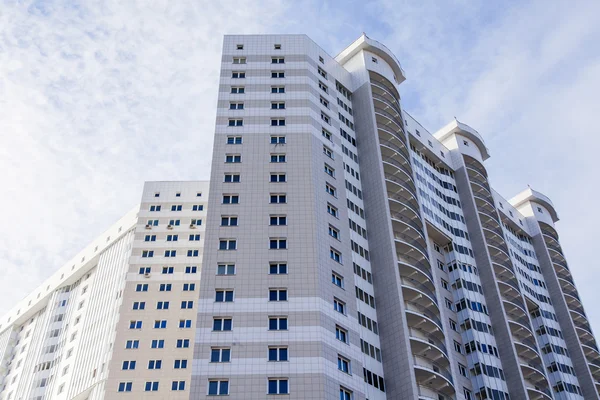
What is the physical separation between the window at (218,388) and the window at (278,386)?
122 inches

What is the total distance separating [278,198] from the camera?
59.8 meters

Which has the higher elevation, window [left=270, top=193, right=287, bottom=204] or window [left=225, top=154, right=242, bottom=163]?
window [left=225, top=154, right=242, bottom=163]

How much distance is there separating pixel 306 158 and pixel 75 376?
41.6 metres

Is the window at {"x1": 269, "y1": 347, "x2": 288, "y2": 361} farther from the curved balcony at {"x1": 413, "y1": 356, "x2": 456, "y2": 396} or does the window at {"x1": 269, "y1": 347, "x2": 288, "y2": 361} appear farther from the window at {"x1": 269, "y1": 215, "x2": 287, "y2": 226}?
the curved balcony at {"x1": 413, "y1": 356, "x2": 456, "y2": 396}

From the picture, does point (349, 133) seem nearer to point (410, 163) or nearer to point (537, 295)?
point (410, 163)

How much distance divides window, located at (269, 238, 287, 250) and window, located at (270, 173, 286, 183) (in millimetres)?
6770

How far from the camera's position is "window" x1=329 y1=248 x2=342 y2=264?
57469mm

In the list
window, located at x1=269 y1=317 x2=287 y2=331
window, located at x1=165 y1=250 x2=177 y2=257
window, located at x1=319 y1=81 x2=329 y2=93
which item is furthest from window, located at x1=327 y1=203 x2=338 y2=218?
window, located at x1=165 y1=250 x2=177 y2=257

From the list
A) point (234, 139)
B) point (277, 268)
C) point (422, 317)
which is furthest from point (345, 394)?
point (234, 139)

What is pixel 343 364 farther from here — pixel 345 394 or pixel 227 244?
pixel 227 244

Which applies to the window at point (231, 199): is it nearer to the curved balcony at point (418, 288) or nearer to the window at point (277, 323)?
the window at point (277, 323)

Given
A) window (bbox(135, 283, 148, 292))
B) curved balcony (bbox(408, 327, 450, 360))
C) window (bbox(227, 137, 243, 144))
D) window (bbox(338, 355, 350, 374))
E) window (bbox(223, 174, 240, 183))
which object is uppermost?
window (bbox(227, 137, 243, 144))

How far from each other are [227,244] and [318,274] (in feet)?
27.2

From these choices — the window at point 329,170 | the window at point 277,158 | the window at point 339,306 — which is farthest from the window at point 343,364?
the window at point 277,158
